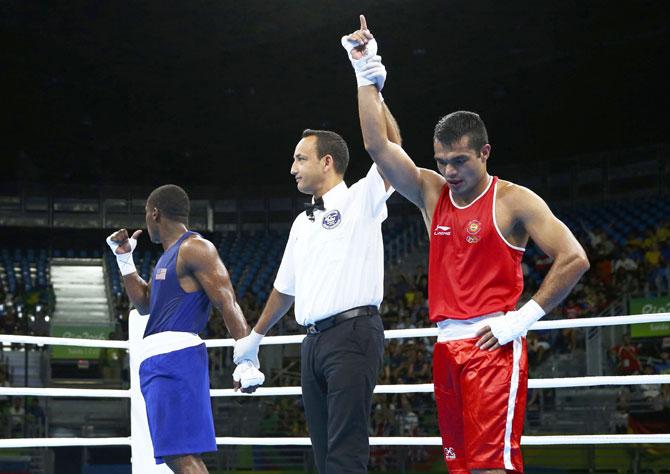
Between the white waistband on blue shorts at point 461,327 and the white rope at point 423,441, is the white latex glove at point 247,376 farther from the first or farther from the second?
the white waistband on blue shorts at point 461,327

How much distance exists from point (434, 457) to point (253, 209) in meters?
13.3

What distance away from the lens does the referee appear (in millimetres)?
Answer: 3396

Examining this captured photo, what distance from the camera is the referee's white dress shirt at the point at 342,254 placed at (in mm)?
3570

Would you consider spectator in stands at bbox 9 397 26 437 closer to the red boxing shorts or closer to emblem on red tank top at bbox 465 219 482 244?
the red boxing shorts

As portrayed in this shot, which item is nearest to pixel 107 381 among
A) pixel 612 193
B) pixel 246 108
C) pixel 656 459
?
pixel 246 108

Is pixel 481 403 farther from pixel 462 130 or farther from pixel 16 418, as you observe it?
pixel 16 418

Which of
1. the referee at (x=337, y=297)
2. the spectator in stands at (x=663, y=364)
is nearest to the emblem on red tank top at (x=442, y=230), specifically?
the referee at (x=337, y=297)

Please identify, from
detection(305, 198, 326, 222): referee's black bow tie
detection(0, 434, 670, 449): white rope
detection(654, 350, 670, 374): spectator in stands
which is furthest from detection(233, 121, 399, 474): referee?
detection(654, 350, 670, 374): spectator in stands

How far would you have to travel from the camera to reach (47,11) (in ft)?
43.9

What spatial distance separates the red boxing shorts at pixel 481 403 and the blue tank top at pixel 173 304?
55.0 inches

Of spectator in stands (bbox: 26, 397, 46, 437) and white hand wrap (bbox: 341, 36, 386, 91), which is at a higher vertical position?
white hand wrap (bbox: 341, 36, 386, 91)

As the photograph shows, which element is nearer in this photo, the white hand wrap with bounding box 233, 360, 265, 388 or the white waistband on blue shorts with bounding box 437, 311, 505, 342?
the white waistband on blue shorts with bounding box 437, 311, 505, 342

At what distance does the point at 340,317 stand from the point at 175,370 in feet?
2.90

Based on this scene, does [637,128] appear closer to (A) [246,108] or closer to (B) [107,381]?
(A) [246,108]
